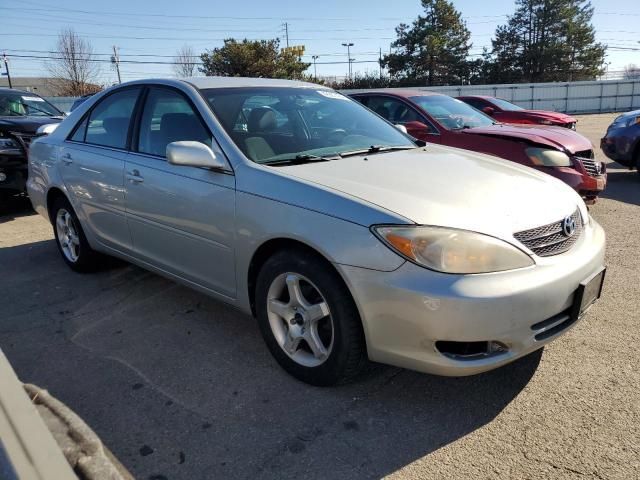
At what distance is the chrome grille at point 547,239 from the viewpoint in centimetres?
240

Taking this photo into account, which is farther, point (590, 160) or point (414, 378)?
point (590, 160)

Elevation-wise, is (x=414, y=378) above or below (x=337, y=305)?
below

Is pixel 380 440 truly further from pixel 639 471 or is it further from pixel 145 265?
pixel 145 265

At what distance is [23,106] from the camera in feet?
29.9

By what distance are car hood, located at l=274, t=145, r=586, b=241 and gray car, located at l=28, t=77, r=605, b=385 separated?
0.04ft

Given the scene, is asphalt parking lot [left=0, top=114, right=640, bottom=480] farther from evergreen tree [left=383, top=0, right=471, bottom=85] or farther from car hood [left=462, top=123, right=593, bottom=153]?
evergreen tree [left=383, top=0, right=471, bottom=85]

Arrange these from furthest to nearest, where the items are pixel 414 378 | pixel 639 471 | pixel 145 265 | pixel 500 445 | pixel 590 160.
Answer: pixel 590 160, pixel 145 265, pixel 414 378, pixel 500 445, pixel 639 471

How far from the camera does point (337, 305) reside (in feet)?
7.95

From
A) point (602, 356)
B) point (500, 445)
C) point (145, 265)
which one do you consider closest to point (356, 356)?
point (500, 445)

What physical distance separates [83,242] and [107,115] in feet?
3.63

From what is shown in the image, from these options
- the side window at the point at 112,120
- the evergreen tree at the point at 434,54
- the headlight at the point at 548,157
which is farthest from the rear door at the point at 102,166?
the evergreen tree at the point at 434,54

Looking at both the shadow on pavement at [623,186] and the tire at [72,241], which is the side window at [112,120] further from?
the shadow on pavement at [623,186]

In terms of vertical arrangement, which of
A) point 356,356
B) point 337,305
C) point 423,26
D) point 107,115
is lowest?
point 356,356

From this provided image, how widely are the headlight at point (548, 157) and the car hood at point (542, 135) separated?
0.09m
